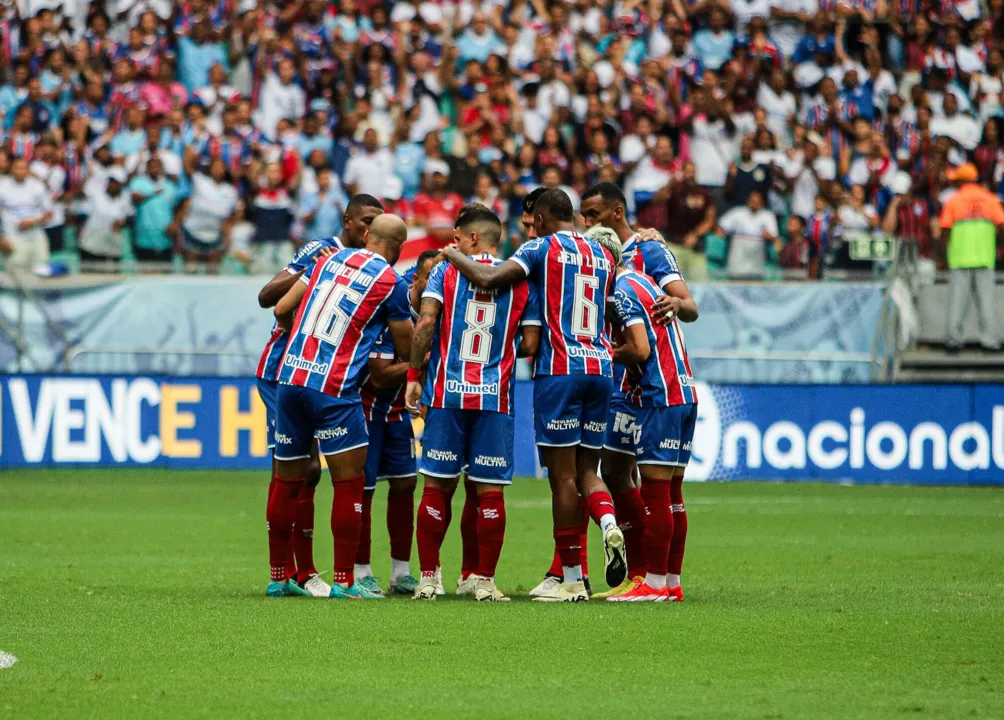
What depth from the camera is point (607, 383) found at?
9430 mm

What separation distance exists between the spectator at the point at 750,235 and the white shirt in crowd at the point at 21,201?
8.84 metres

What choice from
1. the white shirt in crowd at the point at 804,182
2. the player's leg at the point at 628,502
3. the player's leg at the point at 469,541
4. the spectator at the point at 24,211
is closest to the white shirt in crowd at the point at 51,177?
the spectator at the point at 24,211

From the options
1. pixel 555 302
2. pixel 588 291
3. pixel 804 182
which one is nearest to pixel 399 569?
pixel 555 302

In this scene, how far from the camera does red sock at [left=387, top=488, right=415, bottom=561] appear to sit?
10.2 metres

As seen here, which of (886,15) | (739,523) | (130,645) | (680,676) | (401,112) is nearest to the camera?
(680,676)

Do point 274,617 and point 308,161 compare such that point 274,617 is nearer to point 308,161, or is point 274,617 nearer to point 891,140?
point 308,161

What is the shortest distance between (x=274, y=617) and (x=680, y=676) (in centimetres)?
255

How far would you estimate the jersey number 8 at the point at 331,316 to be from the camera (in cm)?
933

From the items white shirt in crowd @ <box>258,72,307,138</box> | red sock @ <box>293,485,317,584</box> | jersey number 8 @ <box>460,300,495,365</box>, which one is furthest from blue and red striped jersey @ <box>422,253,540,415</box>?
white shirt in crowd @ <box>258,72,307,138</box>

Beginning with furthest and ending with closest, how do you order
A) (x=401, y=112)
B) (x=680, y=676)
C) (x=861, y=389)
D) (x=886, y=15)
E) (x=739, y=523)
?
(x=886, y=15) → (x=401, y=112) → (x=861, y=389) → (x=739, y=523) → (x=680, y=676)

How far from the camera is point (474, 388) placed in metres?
9.26

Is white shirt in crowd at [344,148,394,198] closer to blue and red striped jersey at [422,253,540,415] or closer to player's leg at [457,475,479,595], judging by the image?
player's leg at [457,475,479,595]

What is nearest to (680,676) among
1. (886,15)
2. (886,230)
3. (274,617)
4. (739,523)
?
(274,617)

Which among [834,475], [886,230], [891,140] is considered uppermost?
[891,140]
